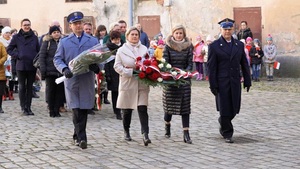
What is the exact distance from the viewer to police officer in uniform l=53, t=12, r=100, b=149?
10.0 meters

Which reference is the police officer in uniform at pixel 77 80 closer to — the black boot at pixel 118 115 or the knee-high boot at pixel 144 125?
the knee-high boot at pixel 144 125

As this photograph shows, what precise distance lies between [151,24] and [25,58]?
14292mm

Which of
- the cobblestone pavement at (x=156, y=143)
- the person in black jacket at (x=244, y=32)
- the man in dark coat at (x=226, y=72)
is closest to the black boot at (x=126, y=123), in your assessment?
the cobblestone pavement at (x=156, y=143)

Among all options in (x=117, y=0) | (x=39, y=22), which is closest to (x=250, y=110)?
(x=117, y=0)

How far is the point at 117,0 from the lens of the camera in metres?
29.1

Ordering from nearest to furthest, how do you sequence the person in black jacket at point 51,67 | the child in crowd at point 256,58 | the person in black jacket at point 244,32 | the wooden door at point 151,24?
the person in black jacket at point 51,67 → the child in crowd at point 256,58 → the person in black jacket at point 244,32 → the wooden door at point 151,24

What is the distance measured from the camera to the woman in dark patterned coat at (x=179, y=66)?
34.9 feet

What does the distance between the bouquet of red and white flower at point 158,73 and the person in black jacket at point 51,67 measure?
12.7ft

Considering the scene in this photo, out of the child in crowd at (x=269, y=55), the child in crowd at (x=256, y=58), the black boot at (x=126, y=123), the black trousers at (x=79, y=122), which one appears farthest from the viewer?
the child in crowd at (x=269, y=55)

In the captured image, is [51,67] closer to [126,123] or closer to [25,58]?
[25,58]

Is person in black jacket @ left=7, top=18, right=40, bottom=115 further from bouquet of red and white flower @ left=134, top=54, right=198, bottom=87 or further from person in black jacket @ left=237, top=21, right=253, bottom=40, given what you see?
person in black jacket @ left=237, top=21, right=253, bottom=40

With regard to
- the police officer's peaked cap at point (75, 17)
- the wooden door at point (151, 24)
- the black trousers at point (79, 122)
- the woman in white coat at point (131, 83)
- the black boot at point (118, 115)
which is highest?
the wooden door at point (151, 24)

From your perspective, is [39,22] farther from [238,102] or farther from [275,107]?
[238,102]

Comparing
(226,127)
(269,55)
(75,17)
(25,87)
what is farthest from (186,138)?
(269,55)
